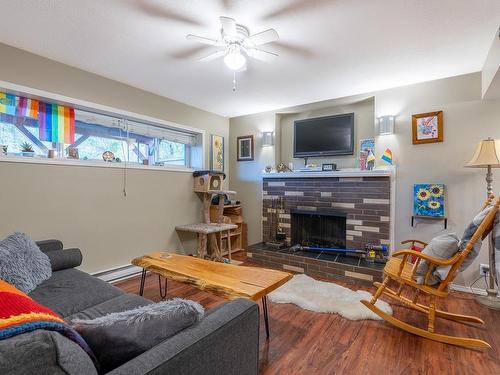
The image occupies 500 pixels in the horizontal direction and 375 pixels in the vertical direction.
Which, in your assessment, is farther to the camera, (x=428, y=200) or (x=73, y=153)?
(x=428, y=200)

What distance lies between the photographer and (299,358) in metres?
1.80

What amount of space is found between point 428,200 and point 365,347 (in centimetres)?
202

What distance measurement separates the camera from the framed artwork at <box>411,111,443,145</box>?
10.2 ft

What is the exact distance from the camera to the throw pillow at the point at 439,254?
6.74ft

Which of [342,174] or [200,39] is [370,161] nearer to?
[342,174]

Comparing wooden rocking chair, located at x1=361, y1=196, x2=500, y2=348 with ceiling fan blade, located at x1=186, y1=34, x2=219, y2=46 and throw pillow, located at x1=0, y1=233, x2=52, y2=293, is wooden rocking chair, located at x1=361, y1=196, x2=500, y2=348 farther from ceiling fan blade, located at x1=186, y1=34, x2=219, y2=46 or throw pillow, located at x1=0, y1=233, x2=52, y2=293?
throw pillow, located at x1=0, y1=233, x2=52, y2=293

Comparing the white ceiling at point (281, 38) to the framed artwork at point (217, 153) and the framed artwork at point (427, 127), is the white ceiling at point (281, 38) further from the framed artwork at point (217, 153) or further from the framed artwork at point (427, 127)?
the framed artwork at point (217, 153)

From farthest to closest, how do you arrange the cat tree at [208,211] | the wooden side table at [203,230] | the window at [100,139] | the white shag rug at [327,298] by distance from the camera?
the cat tree at [208,211] → the wooden side table at [203,230] → the window at [100,139] → the white shag rug at [327,298]

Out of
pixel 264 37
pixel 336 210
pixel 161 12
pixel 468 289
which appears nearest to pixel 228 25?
pixel 264 37

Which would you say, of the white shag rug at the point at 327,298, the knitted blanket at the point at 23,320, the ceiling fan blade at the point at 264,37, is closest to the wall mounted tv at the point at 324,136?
the white shag rug at the point at 327,298

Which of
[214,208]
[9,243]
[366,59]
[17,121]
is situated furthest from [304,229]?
[17,121]

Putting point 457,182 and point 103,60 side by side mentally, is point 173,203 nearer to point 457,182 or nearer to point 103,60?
point 103,60

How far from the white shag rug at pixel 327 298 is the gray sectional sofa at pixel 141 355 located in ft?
4.77

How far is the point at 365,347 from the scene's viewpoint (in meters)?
1.93
